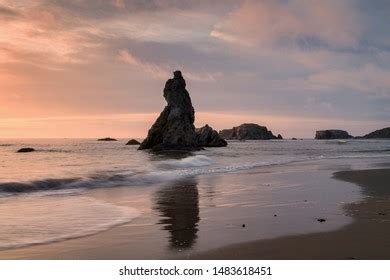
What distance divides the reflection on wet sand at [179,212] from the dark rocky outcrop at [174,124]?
63.5 metres

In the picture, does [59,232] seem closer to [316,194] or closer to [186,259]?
[186,259]

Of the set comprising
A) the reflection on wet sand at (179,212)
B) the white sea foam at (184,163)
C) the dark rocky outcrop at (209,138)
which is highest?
A: the dark rocky outcrop at (209,138)

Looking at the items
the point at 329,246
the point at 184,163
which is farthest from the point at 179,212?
the point at 184,163

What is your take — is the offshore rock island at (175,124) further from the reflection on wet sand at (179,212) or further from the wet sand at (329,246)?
the wet sand at (329,246)

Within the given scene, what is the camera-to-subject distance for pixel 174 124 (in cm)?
8850

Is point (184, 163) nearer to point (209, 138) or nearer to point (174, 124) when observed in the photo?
point (174, 124)

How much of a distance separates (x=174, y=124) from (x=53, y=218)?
76.4 metres

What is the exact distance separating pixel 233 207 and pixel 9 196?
10.0 meters

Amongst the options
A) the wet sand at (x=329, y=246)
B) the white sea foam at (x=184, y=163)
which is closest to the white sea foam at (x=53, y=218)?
the wet sand at (x=329, y=246)

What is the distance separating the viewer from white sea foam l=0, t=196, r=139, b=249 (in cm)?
985

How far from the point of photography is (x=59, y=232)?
33.8 ft

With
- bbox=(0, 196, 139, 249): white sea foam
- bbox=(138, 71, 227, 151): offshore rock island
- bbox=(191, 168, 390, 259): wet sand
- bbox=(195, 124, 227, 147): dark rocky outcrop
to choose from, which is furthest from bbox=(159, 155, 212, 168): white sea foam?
bbox=(195, 124, 227, 147): dark rocky outcrop

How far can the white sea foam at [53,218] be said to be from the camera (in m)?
9.85
